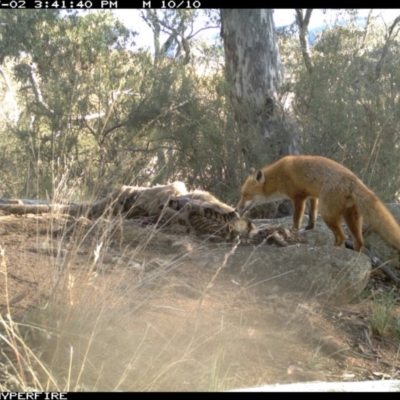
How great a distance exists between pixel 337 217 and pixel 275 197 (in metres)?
2.08

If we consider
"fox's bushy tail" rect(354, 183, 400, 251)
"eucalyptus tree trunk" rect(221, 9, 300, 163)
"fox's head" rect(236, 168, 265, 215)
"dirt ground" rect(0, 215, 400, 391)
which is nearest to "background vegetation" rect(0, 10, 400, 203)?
"eucalyptus tree trunk" rect(221, 9, 300, 163)

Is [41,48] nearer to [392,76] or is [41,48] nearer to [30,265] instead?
[392,76]

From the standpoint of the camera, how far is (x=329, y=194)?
23.9 ft

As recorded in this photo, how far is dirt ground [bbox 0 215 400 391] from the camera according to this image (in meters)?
3.48

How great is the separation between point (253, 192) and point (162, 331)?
552 cm

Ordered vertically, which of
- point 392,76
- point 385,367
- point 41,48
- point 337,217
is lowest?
point 385,367

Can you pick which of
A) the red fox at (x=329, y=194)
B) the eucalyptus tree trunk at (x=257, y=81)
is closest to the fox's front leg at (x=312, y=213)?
the red fox at (x=329, y=194)

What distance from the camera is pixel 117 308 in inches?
151

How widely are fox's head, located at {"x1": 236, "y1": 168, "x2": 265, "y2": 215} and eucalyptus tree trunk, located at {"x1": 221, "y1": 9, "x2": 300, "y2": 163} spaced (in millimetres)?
2411

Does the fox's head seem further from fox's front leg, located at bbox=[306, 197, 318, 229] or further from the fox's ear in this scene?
fox's front leg, located at bbox=[306, 197, 318, 229]

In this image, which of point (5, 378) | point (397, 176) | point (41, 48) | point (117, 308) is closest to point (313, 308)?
point (117, 308)

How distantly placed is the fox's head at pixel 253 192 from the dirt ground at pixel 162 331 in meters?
3.85

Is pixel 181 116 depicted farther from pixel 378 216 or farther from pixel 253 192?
pixel 378 216

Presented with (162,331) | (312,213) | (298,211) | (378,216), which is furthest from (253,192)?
(162,331)
